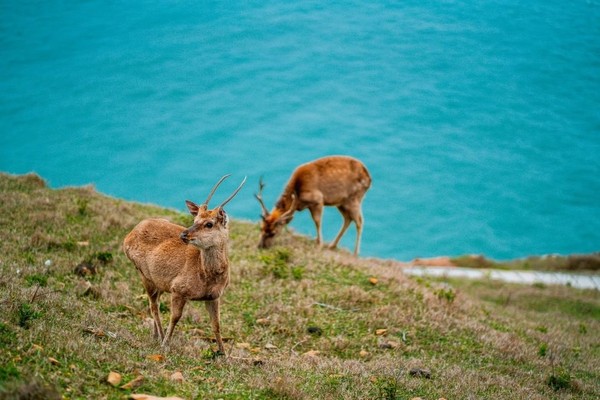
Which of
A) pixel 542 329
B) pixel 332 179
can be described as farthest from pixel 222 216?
pixel 332 179

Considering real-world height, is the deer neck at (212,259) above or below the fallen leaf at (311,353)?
above

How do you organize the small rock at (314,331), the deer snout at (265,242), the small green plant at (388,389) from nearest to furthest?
the small green plant at (388,389) < the small rock at (314,331) < the deer snout at (265,242)

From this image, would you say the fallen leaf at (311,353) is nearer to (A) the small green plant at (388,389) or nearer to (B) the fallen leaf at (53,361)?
(A) the small green plant at (388,389)

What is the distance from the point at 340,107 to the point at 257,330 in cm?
2541

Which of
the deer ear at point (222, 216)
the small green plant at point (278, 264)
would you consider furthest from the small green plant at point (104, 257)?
the deer ear at point (222, 216)

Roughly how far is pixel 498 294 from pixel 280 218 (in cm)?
605

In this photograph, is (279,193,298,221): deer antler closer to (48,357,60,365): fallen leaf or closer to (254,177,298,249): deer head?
(254,177,298,249): deer head

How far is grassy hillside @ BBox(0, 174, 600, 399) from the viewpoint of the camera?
219 inches

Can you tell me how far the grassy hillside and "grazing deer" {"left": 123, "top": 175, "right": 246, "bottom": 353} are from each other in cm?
55

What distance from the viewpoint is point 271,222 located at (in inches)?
507

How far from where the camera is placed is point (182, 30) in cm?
3412

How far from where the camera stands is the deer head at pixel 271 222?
12.6 meters

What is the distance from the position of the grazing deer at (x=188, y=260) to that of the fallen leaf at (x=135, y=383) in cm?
128

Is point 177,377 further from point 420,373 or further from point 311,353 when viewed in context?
point 420,373
